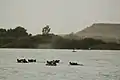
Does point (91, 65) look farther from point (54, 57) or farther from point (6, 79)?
point (6, 79)

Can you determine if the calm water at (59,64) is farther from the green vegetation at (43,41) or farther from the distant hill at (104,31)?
the distant hill at (104,31)

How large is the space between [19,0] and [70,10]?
2.11 feet

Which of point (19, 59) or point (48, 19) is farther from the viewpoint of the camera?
point (19, 59)

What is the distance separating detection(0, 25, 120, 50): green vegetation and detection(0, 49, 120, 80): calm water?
2.5 inches

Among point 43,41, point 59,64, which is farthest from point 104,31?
point 59,64

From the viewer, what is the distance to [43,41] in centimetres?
501

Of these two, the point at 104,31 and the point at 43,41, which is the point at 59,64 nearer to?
the point at 43,41

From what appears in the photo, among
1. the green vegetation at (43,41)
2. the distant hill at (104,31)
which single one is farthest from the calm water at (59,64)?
the distant hill at (104,31)

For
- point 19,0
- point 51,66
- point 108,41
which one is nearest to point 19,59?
point 51,66

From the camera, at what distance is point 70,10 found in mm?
5035

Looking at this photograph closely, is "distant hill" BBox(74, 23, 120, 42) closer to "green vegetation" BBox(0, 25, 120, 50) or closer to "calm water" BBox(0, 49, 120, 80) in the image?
"green vegetation" BBox(0, 25, 120, 50)

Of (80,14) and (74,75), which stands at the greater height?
(80,14)

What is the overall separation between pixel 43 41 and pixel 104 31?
0.76m

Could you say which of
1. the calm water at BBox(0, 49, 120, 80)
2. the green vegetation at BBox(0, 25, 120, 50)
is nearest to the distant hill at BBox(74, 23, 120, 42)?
the green vegetation at BBox(0, 25, 120, 50)
